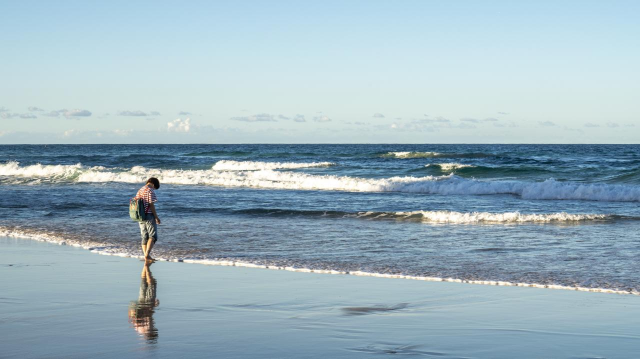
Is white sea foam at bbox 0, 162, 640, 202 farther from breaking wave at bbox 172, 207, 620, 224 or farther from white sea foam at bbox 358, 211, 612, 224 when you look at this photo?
white sea foam at bbox 358, 211, 612, 224

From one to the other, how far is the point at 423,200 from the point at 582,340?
16.8m

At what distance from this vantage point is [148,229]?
11672 mm

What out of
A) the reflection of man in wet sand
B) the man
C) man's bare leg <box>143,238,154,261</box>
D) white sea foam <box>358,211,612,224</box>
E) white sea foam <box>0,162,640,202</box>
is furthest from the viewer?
white sea foam <box>0,162,640,202</box>

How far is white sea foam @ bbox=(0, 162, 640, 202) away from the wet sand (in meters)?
16.5

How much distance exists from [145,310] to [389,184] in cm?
2147

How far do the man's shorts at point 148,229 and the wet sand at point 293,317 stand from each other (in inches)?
63.0

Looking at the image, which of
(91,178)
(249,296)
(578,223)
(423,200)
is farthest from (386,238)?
(91,178)

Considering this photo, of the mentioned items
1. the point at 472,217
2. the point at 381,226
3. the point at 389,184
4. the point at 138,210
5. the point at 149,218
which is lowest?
the point at 381,226

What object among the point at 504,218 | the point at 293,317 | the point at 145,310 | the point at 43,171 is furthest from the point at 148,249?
the point at 43,171

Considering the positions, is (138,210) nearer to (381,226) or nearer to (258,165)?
(381,226)

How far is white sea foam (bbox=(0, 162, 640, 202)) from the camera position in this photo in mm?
24031

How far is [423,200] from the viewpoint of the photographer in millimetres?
22922

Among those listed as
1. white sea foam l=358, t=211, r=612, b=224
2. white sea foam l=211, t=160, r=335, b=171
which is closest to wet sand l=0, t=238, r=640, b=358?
white sea foam l=358, t=211, r=612, b=224

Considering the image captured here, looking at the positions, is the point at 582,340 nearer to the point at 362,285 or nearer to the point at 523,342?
the point at 523,342
